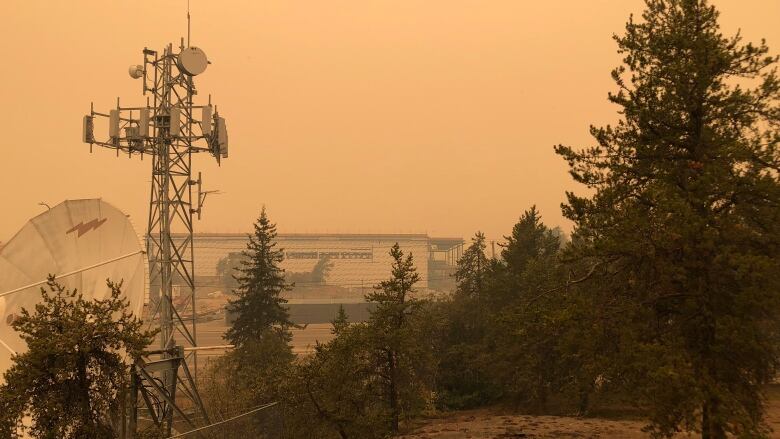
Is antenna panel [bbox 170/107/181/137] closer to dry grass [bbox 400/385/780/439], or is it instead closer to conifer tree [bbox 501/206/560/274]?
dry grass [bbox 400/385/780/439]

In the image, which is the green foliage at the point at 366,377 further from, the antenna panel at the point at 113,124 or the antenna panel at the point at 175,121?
the antenna panel at the point at 113,124

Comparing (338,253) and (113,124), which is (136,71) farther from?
(338,253)

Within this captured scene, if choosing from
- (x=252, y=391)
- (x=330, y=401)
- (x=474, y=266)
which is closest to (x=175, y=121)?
(x=252, y=391)

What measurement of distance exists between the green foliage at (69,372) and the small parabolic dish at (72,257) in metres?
1.83

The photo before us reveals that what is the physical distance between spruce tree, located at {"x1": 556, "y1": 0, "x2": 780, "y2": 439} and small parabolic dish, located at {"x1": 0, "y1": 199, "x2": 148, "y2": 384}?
11618 millimetres

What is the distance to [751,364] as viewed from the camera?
1332 cm

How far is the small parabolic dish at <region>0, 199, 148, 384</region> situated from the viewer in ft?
47.6

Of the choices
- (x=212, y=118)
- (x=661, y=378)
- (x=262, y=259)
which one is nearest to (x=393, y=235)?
(x=262, y=259)

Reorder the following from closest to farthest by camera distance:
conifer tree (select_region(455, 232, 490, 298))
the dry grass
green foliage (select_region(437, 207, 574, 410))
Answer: the dry grass
green foliage (select_region(437, 207, 574, 410))
conifer tree (select_region(455, 232, 490, 298))

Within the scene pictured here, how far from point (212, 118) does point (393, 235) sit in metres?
169

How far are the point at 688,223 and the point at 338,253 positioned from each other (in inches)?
6480

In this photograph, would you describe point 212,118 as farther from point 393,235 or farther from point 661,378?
point 393,235

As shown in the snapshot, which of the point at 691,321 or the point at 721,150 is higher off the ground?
the point at 721,150

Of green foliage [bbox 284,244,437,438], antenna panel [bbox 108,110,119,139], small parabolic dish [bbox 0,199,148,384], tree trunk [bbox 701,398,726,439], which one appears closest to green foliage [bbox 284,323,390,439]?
green foliage [bbox 284,244,437,438]
